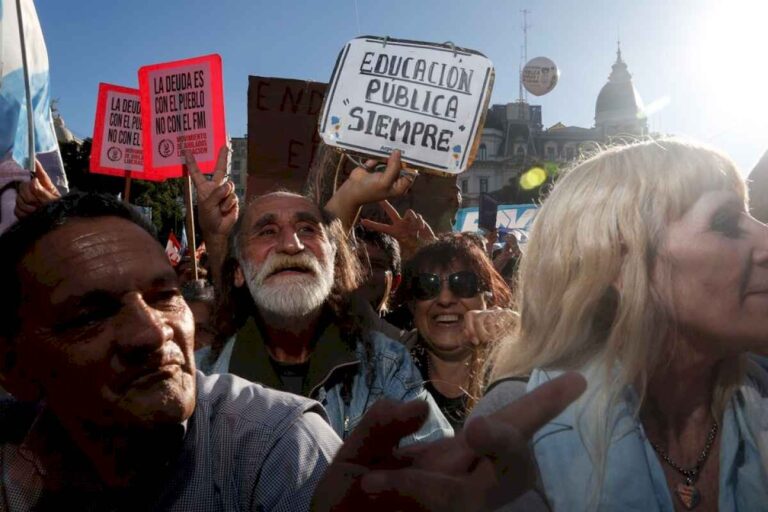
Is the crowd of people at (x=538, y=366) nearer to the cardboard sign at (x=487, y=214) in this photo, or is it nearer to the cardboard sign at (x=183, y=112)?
the cardboard sign at (x=183, y=112)

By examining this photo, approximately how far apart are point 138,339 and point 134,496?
329 millimetres

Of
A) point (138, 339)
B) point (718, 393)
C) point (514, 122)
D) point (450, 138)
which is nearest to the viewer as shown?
point (138, 339)

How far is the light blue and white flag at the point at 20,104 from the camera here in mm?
3066

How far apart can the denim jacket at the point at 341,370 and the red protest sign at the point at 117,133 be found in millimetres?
3699

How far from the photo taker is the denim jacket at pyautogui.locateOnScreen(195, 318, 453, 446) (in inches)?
94.7

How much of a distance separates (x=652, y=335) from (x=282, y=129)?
3.36 m

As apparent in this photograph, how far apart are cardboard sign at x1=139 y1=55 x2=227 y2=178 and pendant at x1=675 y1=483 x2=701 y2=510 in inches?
153

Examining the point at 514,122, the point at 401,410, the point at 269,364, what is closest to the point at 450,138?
the point at 269,364

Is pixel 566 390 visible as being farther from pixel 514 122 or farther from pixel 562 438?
pixel 514 122

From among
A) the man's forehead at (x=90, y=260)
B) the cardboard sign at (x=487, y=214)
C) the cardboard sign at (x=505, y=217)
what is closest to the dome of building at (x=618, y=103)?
the cardboard sign at (x=505, y=217)

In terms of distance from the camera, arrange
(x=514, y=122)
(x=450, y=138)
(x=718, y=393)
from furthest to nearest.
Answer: (x=514, y=122) → (x=450, y=138) → (x=718, y=393)

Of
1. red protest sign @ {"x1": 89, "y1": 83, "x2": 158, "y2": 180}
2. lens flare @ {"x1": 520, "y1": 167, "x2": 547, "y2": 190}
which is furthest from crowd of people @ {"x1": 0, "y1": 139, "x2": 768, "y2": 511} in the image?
lens flare @ {"x1": 520, "y1": 167, "x2": 547, "y2": 190}

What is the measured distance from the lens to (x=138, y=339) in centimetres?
137

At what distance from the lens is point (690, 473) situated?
1.52 meters
